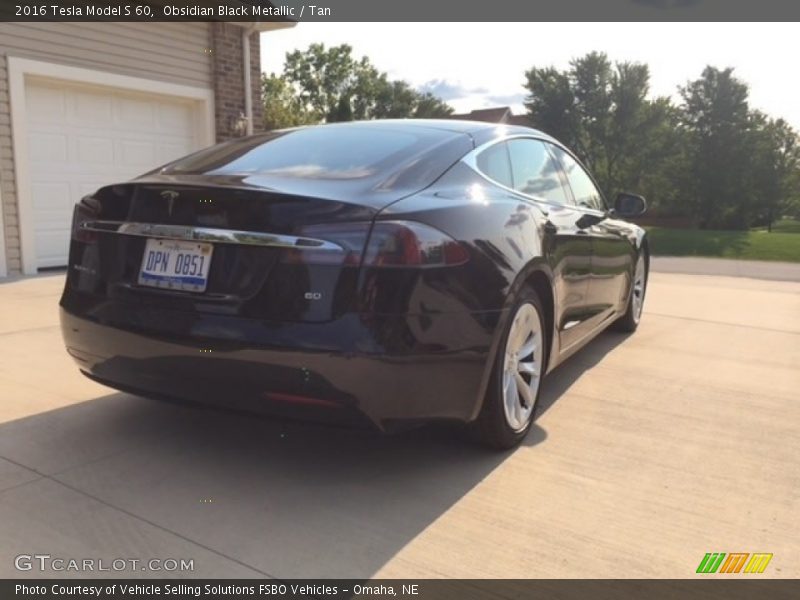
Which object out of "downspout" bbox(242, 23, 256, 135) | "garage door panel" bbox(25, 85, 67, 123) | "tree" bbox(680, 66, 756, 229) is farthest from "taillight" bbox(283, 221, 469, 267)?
"tree" bbox(680, 66, 756, 229)

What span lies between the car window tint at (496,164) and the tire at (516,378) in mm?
588

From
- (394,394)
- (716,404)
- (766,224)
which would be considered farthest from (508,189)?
(766,224)

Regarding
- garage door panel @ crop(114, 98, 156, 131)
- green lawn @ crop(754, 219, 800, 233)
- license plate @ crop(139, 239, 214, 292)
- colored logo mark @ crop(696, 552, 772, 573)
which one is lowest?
green lawn @ crop(754, 219, 800, 233)

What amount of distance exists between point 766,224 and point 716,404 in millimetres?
46929

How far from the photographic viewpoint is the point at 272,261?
99.4 inches

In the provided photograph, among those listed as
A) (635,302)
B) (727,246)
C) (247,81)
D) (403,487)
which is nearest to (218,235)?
(403,487)

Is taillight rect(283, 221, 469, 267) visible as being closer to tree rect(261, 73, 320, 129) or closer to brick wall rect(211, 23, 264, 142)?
brick wall rect(211, 23, 264, 142)

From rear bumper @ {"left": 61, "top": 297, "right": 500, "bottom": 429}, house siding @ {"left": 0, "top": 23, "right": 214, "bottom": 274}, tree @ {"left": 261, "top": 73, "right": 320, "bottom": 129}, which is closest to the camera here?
rear bumper @ {"left": 61, "top": 297, "right": 500, "bottom": 429}

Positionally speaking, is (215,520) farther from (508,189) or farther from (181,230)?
(508,189)

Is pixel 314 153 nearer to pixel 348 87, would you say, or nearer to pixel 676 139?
pixel 676 139

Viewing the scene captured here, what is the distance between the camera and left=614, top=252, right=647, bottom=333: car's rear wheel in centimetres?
575

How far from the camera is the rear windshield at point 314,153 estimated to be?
117 inches

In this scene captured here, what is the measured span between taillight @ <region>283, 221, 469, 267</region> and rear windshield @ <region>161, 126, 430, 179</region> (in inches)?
15.7

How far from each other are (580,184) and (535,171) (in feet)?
3.05
